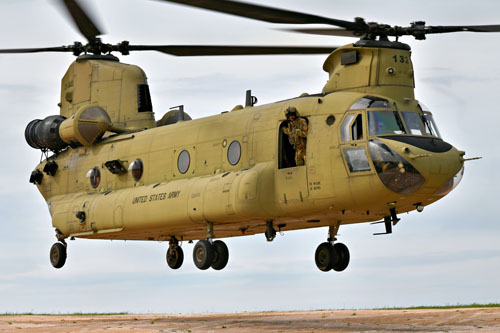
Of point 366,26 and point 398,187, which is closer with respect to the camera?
point 398,187

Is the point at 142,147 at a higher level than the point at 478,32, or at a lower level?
lower

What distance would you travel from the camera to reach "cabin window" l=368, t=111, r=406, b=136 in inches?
793

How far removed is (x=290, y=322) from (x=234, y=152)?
16.3 feet

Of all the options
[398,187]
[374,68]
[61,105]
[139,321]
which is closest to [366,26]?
[374,68]

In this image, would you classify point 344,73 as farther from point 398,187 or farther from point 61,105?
point 61,105

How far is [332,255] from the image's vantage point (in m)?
23.4

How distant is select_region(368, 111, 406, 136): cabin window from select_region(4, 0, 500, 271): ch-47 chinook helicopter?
1.1 inches

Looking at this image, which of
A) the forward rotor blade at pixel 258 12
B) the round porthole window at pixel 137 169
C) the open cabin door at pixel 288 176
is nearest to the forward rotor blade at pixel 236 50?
the round porthole window at pixel 137 169

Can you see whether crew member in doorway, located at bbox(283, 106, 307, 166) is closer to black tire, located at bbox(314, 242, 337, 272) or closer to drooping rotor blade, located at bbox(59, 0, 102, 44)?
black tire, located at bbox(314, 242, 337, 272)

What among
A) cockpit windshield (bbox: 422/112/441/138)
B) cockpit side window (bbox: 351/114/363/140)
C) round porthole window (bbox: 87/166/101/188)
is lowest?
cockpit side window (bbox: 351/114/363/140)

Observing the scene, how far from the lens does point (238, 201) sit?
21.5m

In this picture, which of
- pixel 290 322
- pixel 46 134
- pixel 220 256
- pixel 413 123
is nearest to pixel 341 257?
pixel 290 322

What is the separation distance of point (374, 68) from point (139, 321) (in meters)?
10.2

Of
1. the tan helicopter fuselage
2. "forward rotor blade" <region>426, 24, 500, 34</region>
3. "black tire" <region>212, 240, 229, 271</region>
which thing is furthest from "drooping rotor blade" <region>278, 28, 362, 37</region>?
"black tire" <region>212, 240, 229, 271</region>
